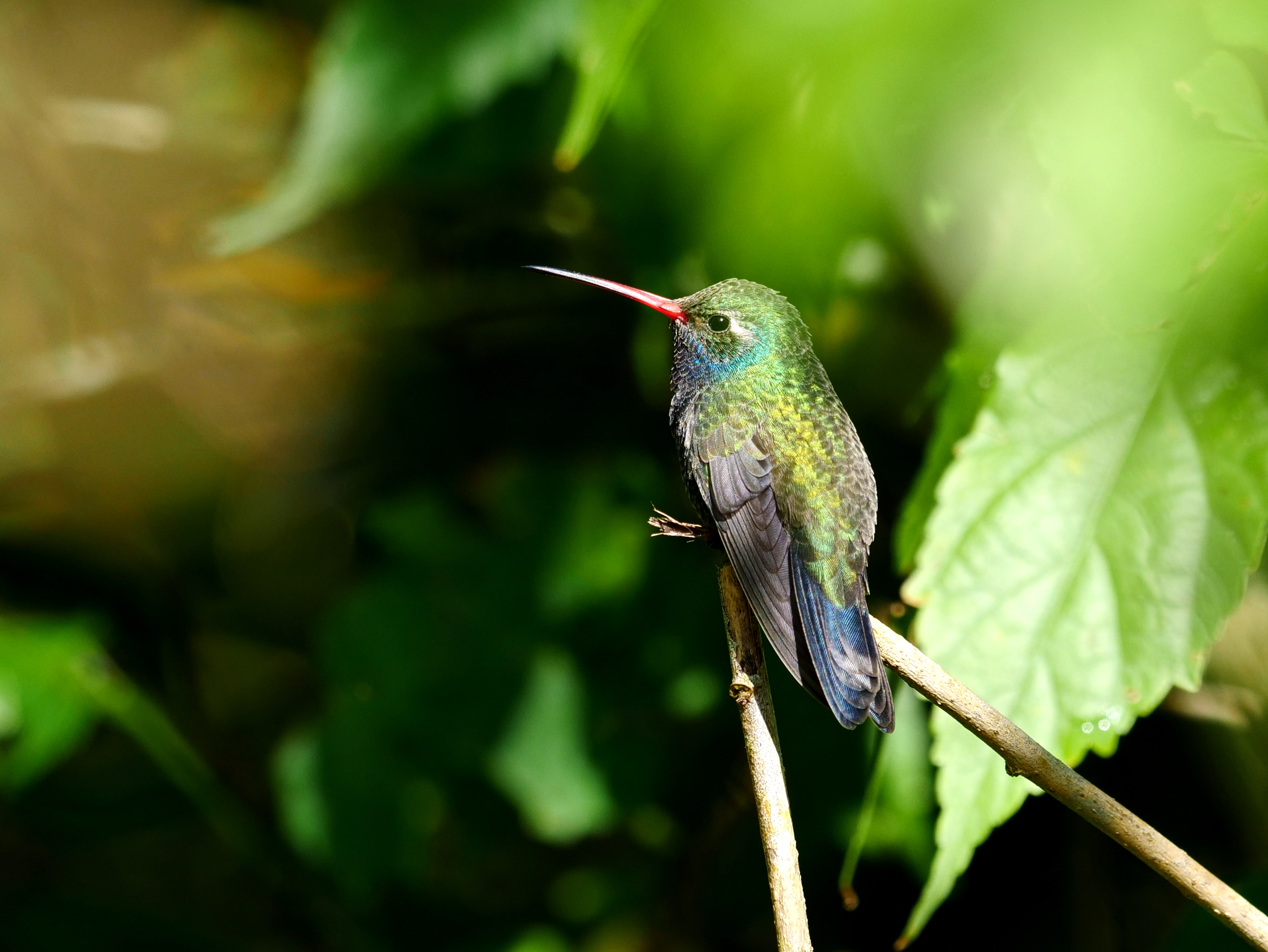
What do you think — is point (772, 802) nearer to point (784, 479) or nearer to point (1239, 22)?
point (784, 479)

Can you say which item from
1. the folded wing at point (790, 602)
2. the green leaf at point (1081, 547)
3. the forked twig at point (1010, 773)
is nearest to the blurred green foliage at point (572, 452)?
the green leaf at point (1081, 547)

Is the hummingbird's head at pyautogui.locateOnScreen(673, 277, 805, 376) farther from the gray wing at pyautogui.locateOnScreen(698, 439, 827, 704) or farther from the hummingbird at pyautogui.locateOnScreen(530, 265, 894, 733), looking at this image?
the gray wing at pyautogui.locateOnScreen(698, 439, 827, 704)

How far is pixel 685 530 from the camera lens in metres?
1.85

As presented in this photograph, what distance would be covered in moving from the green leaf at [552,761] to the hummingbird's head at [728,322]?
3.12 feet

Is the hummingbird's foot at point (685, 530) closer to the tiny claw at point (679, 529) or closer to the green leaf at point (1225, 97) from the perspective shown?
the tiny claw at point (679, 529)

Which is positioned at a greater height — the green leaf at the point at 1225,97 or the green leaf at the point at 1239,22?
the green leaf at the point at 1239,22

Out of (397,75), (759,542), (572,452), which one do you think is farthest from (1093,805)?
(572,452)

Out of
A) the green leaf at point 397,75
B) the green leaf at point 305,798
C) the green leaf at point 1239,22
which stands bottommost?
the green leaf at point 305,798

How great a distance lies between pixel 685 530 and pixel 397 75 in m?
0.97

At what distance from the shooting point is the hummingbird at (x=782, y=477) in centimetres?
156

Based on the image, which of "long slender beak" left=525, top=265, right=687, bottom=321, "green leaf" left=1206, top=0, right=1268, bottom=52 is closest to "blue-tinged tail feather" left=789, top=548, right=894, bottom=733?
"long slender beak" left=525, top=265, right=687, bottom=321

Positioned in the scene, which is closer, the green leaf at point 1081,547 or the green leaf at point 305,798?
the green leaf at point 1081,547

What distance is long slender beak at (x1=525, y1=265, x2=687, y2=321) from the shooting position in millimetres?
1938

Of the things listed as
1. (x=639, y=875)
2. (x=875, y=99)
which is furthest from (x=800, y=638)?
(x=639, y=875)
